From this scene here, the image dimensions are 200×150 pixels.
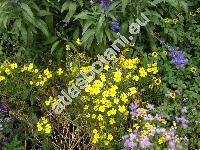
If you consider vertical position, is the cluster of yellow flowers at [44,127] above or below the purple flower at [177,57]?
below

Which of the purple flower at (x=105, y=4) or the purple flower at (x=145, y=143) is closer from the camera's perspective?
the purple flower at (x=145, y=143)

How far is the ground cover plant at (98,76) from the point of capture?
364 cm

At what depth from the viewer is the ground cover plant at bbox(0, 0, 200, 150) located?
3.64 meters

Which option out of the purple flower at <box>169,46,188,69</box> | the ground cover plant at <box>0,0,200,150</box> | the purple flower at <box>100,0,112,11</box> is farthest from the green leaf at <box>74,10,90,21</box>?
the purple flower at <box>169,46,188,69</box>

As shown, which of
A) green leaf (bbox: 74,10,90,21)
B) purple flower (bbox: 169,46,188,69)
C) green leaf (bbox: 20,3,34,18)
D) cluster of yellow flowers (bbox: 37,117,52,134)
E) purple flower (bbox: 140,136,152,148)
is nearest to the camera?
purple flower (bbox: 140,136,152,148)

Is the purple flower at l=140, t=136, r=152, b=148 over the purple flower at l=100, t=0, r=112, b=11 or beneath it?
beneath

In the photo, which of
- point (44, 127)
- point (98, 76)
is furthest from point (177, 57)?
point (44, 127)

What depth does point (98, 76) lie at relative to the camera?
13.1 feet

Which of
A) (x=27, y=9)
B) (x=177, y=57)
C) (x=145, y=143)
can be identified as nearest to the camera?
(x=145, y=143)

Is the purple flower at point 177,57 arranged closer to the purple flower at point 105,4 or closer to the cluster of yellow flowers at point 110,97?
the cluster of yellow flowers at point 110,97

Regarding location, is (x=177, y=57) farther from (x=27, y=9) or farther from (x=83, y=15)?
(x=27, y=9)

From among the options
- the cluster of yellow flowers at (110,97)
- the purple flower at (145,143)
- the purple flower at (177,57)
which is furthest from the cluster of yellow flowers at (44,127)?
the purple flower at (177,57)

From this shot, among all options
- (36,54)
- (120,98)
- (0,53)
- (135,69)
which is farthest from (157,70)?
(0,53)

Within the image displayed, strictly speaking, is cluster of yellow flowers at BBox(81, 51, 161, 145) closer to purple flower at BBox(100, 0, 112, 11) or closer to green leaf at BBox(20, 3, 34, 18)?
purple flower at BBox(100, 0, 112, 11)
